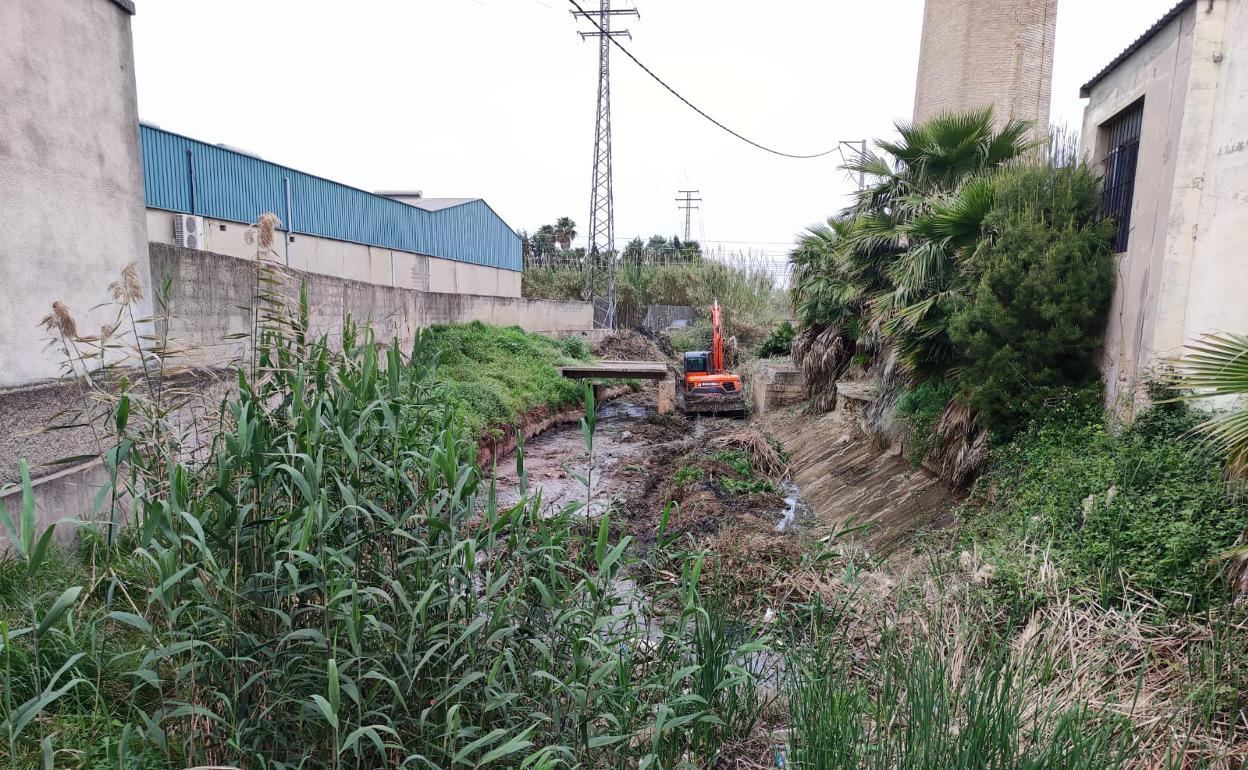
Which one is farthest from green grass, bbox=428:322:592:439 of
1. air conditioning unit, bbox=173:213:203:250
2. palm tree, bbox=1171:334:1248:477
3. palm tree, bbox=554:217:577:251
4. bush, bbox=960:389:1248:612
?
palm tree, bbox=554:217:577:251

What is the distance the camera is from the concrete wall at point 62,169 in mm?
4512

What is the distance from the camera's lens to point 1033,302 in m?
6.62

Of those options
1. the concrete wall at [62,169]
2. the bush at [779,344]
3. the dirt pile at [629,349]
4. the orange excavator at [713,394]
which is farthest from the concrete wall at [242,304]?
the bush at [779,344]

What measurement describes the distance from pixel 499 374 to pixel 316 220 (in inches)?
262

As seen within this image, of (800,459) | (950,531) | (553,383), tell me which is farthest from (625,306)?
(950,531)

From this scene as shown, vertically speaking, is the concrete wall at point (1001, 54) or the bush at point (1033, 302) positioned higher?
the concrete wall at point (1001, 54)

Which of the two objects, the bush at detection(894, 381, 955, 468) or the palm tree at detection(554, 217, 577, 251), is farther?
the palm tree at detection(554, 217, 577, 251)

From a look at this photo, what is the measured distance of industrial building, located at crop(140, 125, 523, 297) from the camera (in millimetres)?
12969

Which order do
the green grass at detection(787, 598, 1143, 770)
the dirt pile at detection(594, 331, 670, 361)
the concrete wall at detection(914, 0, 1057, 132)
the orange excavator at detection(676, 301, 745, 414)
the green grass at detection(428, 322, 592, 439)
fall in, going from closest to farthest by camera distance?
the green grass at detection(787, 598, 1143, 770) → the green grass at detection(428, 322, 592, 439) → the concrete wall at detection(914, 0, 1057, 132) → the orange excavator at detection(676, 301, 745, 414) → the dirt pile at detection(594, 331, 670, 361)

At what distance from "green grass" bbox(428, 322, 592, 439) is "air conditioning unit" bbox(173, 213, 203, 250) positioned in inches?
177

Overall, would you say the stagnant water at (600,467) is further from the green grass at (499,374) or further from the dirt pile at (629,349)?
the dirt pile at (629,349)

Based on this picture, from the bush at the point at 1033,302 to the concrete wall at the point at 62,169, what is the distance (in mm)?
7246

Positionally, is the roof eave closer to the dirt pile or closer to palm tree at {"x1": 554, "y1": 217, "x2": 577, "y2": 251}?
the dirt pile

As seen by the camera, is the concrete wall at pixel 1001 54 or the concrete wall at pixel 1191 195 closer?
the concrete wall at pixel 1191 195
